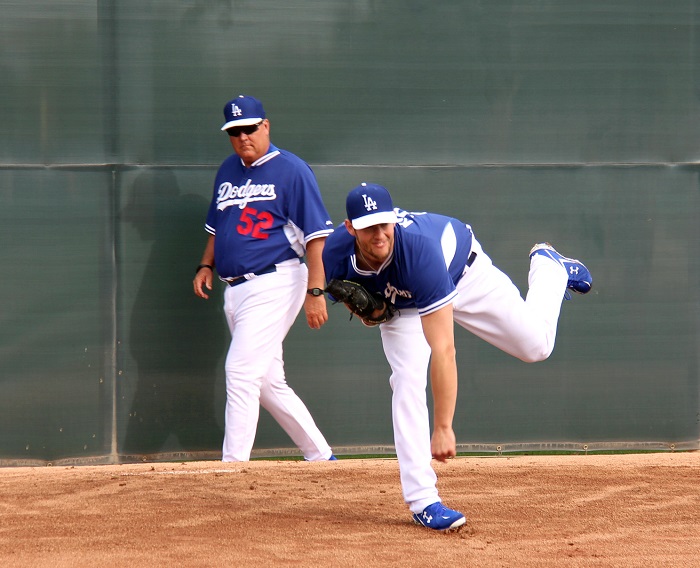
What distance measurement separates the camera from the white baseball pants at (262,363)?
518cm

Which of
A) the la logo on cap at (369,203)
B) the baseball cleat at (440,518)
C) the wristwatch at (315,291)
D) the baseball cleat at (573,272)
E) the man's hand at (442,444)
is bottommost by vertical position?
the baseball cleat at (440,518)

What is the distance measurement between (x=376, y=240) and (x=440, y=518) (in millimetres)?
1084

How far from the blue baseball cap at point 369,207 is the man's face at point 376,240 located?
1.3 inches

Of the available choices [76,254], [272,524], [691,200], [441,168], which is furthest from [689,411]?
[76,254]

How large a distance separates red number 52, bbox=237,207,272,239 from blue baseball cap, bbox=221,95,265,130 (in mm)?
447

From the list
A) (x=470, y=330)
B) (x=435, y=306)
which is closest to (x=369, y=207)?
(x=435, y=306)

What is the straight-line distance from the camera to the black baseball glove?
376cm

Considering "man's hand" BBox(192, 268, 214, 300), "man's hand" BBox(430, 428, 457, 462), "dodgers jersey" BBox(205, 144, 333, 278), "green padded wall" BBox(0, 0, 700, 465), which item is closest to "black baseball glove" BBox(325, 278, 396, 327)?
"man's hand" BBox(430, 428, 457, 462)

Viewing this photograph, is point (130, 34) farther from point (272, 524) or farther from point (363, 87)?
point (272, 524)

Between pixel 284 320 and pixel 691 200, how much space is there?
8.36 ft

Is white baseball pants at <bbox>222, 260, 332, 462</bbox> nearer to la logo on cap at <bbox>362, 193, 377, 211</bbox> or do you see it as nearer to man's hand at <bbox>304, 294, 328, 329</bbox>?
man's hand at <bbox>304, 294, 328, 329</bbox>

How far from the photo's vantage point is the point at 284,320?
5.33 meters

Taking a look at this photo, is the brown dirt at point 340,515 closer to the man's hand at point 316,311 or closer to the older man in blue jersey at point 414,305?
the older man in blue jersey at point 414,305

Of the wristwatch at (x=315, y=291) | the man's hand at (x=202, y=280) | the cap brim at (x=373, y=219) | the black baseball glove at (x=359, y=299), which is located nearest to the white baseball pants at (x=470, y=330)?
the black baseball glove at (x=359, y=299)
